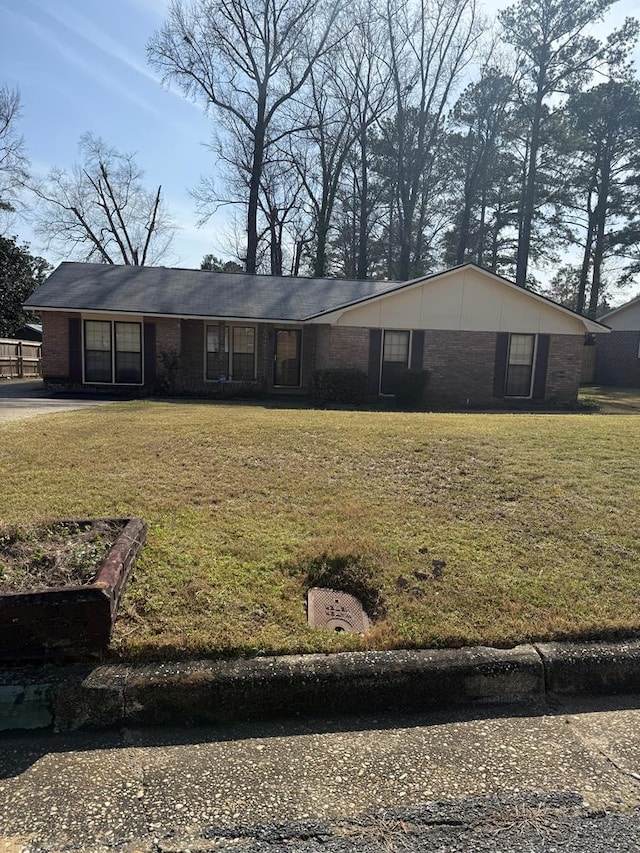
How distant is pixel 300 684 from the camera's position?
2.87m

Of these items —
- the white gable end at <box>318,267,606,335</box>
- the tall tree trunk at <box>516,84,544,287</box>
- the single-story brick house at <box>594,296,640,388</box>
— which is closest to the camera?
the white gable end at <box>318,267,606,335</box>

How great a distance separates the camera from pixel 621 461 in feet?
22.1

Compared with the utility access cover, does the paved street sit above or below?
below

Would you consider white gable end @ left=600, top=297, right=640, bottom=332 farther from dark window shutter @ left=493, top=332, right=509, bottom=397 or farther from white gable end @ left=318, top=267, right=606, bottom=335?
dark window shutter @ left=493, top=332, right=509, bottom=397

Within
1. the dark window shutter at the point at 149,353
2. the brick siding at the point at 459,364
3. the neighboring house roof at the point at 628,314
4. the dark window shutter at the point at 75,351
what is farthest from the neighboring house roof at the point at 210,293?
the neighboring house roof at the point at 628,314

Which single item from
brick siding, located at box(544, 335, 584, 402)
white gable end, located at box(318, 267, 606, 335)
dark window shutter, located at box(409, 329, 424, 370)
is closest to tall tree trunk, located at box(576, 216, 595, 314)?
brick siding, located at box(544, 335, 584, 402)

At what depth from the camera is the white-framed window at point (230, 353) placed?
58.8 feet

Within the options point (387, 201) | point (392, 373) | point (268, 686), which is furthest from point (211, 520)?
point (387, 201)

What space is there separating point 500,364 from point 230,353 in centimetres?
820

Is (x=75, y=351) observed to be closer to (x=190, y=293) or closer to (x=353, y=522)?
(x=190, y=293)

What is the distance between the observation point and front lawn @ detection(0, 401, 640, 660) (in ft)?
11.0

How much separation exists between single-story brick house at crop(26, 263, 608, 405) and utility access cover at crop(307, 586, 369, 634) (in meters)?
13.2

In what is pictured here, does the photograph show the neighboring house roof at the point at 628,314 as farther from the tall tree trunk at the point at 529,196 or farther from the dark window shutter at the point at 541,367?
the dark window shutter at the point at 541,367

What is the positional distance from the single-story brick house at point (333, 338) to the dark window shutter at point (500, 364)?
0.12 feet
